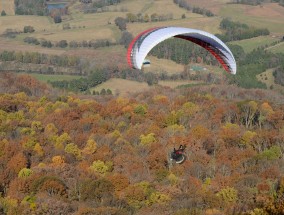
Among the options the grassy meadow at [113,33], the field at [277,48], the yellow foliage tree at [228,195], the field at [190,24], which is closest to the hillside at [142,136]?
the yellow foliage tree at [228,195]

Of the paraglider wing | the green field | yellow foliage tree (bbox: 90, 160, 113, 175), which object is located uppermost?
the paraglider wing

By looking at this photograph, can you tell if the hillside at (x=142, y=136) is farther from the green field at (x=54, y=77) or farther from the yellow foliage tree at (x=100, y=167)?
the green field at (x=54, y=77)

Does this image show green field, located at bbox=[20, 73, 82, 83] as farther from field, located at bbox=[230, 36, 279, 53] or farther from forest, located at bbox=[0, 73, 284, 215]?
field, located at bbox=[230, 36, 279, 53]

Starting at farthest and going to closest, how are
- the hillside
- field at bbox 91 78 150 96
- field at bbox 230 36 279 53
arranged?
1. field at bbox 230 36 279 53
2. field at bbox 91 78 150 96
3. the hillside

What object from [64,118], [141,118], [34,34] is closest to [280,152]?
[141,118]

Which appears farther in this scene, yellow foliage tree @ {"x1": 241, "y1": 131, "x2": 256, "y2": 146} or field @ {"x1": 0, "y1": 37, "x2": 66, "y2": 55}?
field @ {"x1": 0, "y1": 37, "x2": 66, "y2": 55}

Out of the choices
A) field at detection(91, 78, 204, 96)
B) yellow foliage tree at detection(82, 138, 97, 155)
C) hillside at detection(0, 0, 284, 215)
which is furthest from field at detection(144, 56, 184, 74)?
yellow foliage tree at detection(82, 138, 97, 155)

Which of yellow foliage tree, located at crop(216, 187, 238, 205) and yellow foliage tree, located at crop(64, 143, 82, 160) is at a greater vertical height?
yellow foliage tree, located at crop(216, 187, 238, 205)

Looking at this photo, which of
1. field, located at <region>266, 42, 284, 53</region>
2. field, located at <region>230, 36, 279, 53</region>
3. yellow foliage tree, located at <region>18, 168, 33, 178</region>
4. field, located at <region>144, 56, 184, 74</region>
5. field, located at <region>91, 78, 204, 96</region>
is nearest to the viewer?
yellow foliage tree, located at <region>18, 168, 33, 178</region>
